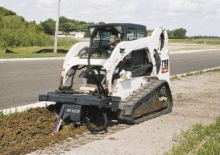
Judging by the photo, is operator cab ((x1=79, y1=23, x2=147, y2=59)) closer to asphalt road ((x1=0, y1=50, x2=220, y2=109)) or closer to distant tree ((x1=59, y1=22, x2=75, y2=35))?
asphalt road ((x1=0, y1=50, x2=220, y2=109))

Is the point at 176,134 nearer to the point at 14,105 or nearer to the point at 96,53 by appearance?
the point at 96,53

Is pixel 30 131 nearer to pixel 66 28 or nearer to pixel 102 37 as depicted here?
pixel 102 37

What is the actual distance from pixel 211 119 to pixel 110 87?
8.07 feet

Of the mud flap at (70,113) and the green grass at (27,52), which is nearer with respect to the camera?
the mud flap at (70,113)

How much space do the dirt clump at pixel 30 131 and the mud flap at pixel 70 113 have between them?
15 centimetres

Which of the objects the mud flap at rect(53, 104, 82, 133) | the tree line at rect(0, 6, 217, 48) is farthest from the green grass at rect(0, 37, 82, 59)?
the mud flap at rect(53, 104, 82, 133)

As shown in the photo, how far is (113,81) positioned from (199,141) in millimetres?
2210

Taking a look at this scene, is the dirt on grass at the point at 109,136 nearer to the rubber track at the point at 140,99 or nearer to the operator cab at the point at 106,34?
the rubber track at the point at 140,99

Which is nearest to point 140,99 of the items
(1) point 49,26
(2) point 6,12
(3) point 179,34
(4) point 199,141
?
(4) point 199,141

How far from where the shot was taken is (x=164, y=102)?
961cm

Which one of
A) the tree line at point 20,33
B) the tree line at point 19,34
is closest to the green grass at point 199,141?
the tree line at point 20,33

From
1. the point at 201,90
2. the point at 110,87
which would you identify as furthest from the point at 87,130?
the point at 201,90

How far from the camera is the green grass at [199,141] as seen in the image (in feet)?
20.7

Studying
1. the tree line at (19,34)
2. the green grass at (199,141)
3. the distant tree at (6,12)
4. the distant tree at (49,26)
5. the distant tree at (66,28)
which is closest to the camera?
the green grass at (199,141)
